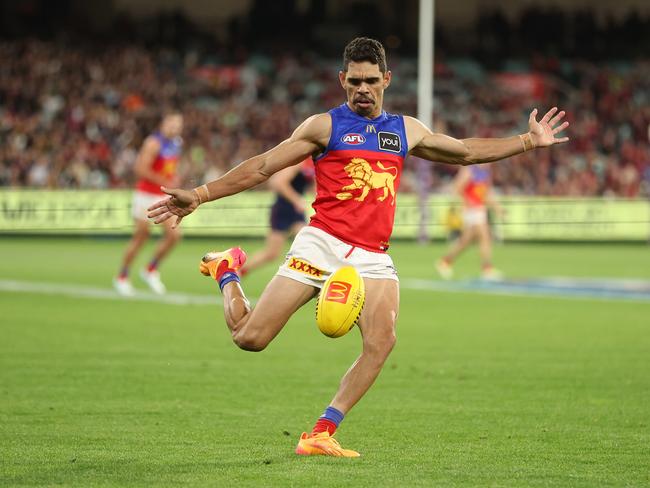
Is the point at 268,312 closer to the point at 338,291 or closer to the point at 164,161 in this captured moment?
the point at 338,291

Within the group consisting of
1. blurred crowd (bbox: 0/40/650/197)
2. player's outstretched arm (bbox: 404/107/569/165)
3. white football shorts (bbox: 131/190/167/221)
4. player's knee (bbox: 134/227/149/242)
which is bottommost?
player's knee (bbox: 134/227/149/242)

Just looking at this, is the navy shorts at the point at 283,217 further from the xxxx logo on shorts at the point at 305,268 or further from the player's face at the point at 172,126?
the xxxx logo on shorts at the point at 305,268

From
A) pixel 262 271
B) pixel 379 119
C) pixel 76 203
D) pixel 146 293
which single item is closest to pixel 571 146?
pixel 76 203

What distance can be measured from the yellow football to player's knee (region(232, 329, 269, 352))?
1.84ft

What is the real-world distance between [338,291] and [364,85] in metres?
1.27

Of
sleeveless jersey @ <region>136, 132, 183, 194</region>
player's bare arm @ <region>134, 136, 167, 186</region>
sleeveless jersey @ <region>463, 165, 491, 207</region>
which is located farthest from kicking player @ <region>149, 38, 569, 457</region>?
sleeveless jersey @ <region>463, 165, 491, 207</region>

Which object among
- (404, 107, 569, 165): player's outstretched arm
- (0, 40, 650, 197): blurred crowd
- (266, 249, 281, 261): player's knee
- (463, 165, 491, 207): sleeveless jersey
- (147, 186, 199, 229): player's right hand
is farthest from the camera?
(0, 40, 650, 197): blurred crowd

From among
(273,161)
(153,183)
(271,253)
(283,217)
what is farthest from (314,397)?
(153,183)

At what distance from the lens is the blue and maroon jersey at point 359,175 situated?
25.1ft

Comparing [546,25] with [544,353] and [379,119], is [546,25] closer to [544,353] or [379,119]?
[544,353]

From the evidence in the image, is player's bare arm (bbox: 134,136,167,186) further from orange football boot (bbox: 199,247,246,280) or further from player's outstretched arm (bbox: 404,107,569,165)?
player's outstretched arm (bbox: 404,107,569,165)

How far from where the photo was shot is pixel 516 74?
4559 cm

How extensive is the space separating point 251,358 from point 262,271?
40.9 ft

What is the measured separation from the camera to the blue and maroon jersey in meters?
7.64
